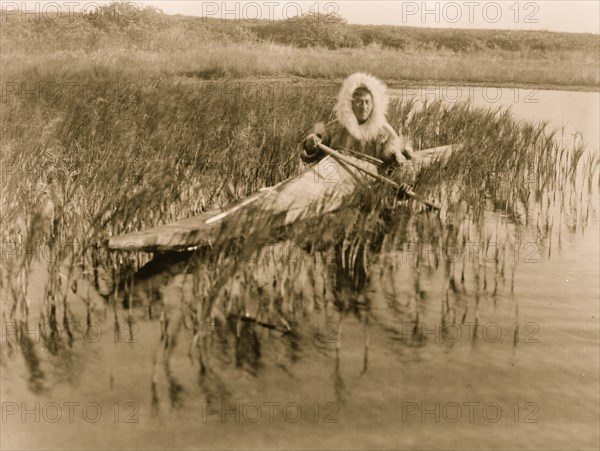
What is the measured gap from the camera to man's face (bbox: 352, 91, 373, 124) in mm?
5504

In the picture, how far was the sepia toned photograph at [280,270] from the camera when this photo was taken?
307 centimetres

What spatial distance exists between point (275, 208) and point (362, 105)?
5.23ft

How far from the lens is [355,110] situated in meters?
5.59

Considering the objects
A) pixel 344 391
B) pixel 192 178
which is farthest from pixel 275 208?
pixel 344 391

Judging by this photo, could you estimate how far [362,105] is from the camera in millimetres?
5520

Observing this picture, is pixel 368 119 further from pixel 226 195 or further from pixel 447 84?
pixel 447 84

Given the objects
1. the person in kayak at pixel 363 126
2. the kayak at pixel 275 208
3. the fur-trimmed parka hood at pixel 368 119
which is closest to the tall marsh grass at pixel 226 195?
the kayak at pixel 275 208

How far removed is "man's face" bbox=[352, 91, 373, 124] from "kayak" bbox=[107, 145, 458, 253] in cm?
39

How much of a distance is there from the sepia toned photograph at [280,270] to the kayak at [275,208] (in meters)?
0.02

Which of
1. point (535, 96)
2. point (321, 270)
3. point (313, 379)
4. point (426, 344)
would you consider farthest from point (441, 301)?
point (535, 96)

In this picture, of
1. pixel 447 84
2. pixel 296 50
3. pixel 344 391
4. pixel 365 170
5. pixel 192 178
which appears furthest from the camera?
pixel 447 84

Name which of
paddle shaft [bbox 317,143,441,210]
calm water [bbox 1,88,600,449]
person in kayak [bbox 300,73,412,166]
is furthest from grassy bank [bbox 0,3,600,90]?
calm water [bbox 1,88,600,449]

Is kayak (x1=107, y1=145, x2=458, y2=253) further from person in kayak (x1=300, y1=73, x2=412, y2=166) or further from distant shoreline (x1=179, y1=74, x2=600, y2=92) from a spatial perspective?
distant shoreline (x1=179, y1=74, x2=600, y2=92)

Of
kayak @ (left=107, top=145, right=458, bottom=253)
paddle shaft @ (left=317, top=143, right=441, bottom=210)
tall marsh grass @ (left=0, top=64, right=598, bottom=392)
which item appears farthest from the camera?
paddle shaft @ (left=317, top=143, right=441, bottom=210)
